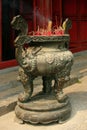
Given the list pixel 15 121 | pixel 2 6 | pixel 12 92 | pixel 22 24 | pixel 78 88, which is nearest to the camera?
pixel 22 24

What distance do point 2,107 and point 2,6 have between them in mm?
2634

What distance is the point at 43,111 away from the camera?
3.95 m

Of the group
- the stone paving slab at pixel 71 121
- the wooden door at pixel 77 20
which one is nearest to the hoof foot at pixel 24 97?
the stone paving slab at pixel 71 121

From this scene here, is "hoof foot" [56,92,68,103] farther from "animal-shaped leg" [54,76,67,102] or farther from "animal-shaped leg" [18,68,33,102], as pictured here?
"animal-shaped leg" [18,68,33,102]

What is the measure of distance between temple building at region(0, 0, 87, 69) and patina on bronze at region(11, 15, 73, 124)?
2.22 metres

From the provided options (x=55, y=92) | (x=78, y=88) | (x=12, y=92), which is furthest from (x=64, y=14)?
(x=55, y=92)

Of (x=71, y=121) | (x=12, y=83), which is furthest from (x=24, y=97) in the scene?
(x=12, y=83)

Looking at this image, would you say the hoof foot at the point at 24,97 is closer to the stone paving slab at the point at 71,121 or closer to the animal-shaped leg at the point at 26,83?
the animal-shaped leg at the point at 26,83

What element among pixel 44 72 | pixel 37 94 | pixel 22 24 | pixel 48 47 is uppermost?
pixel 22 24

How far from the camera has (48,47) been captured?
3.98 metres

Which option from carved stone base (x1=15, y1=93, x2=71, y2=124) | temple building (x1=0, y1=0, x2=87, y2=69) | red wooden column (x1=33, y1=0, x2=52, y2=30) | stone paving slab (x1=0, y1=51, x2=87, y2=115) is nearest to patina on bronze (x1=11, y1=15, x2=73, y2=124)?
carved stone base (x1=15, y1=93, x2=71, y2=124)

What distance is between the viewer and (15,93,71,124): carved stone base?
12.9 feet

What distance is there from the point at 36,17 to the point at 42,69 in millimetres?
3502

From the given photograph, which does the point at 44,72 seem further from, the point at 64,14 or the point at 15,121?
the point at 64,14
